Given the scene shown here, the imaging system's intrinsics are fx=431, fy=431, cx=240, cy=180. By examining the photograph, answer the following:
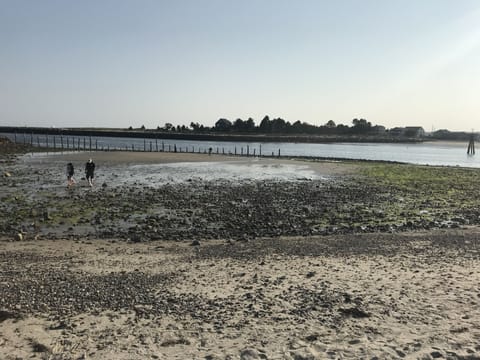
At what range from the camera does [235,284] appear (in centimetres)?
960

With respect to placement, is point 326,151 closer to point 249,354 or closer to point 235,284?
point 235,284

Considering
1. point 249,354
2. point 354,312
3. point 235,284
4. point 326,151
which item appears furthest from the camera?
point 326,151

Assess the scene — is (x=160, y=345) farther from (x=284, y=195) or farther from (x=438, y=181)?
(x=438, y=181)

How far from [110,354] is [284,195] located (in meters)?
19.6

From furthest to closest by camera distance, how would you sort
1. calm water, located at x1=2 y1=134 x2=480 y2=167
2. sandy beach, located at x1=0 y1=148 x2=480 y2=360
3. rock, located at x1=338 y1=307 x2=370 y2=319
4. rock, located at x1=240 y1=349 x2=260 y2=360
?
calm water, located at x1=2 y1=134 x2=480 y2=167, rock, located at x1=338 y1=307 x2=370 y2=319, sandy beach, located at x1=0 y1=148 x2=480 y2=360, rock, located at x1=240 y1=349 x2=260 y2=360

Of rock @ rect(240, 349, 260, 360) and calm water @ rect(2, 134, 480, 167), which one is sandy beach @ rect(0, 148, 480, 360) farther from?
calm water @ rect(2, 134, 480, 167)

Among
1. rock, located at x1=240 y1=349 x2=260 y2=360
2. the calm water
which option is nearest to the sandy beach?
rock, located at x1=240 y1=349 x2=260 y2=360

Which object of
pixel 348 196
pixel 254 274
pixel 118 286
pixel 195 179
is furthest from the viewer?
pixel 195 179

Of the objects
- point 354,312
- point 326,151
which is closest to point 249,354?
point 354,312

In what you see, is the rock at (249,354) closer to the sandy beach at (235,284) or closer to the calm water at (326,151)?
the sandy beach at (235,284)

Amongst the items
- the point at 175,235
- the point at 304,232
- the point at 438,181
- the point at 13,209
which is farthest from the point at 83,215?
the point at 438,181

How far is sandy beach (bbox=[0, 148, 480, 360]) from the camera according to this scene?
6801 mm

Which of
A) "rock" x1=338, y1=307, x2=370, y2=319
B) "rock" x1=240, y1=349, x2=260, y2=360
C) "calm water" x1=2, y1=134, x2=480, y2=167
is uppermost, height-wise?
"rock" x1=338, y1=307, x2=370, y2=319

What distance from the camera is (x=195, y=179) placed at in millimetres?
33625
